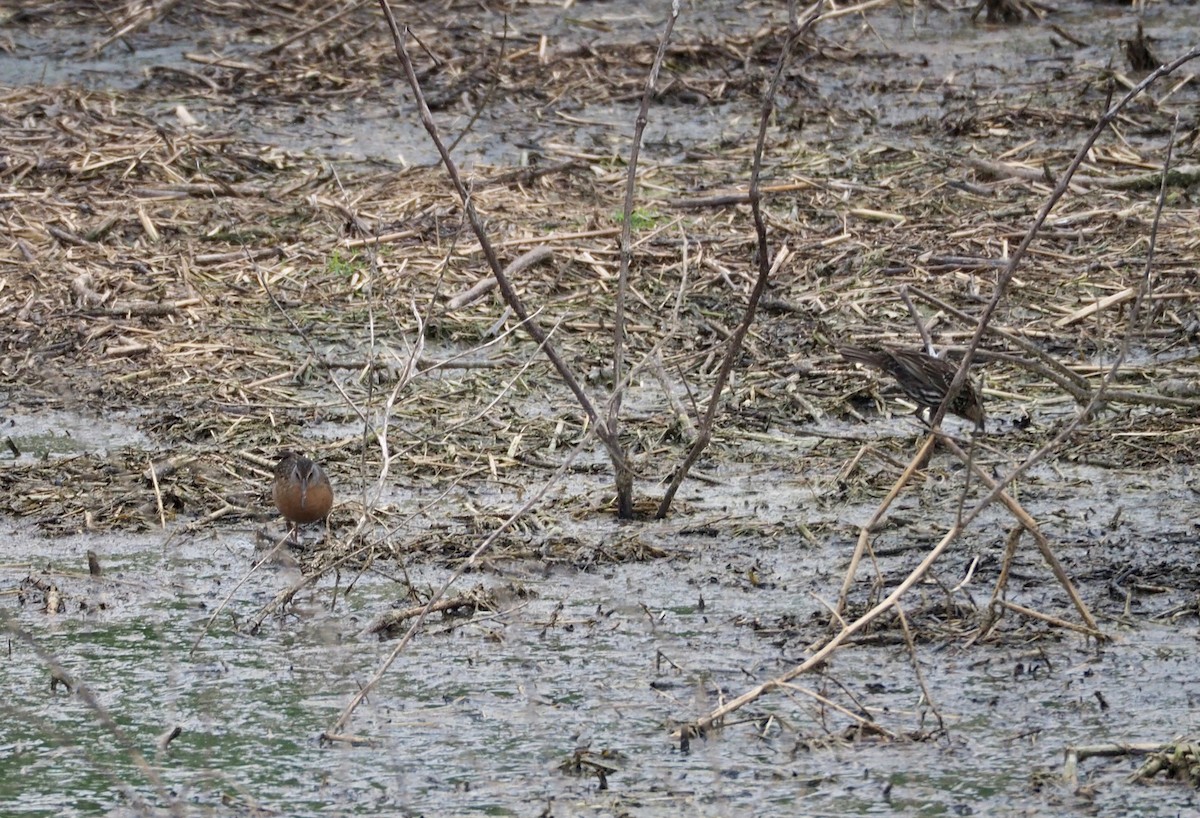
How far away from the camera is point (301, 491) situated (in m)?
5.60

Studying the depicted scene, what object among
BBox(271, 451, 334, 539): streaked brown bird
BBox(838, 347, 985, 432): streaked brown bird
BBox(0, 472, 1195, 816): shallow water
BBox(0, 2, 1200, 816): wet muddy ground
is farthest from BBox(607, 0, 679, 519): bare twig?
BBox(838, 347, 985, 432): streaked brown bird

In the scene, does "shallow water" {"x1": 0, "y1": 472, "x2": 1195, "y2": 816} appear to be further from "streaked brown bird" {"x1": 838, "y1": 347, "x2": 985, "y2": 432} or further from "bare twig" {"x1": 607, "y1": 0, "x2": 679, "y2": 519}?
"streaked brown bird" {"x1": 838, "y1": 347, "x2": 985, "y2": 432}

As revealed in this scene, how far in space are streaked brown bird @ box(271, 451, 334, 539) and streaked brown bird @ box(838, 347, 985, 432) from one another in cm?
221

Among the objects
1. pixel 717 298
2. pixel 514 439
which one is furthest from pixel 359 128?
pixel 514 439

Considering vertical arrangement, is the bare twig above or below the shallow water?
above

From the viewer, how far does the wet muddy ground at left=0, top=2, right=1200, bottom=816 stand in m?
4.37

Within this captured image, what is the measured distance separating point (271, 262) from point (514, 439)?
2.47 meters

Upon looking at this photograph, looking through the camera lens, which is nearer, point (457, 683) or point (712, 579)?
point (457, 683)

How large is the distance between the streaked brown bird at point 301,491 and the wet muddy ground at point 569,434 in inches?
9.0

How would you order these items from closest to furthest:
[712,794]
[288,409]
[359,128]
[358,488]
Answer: [712,794] → [358,488] → [288,409] → [359,128]

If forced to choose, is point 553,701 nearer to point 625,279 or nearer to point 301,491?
point 301,491

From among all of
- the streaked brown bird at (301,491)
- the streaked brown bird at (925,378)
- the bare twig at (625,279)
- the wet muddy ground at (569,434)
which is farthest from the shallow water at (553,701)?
the streaked brown bird at (925,378)

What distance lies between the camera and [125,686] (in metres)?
4.86

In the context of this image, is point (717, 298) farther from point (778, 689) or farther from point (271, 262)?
point (778, 689)
